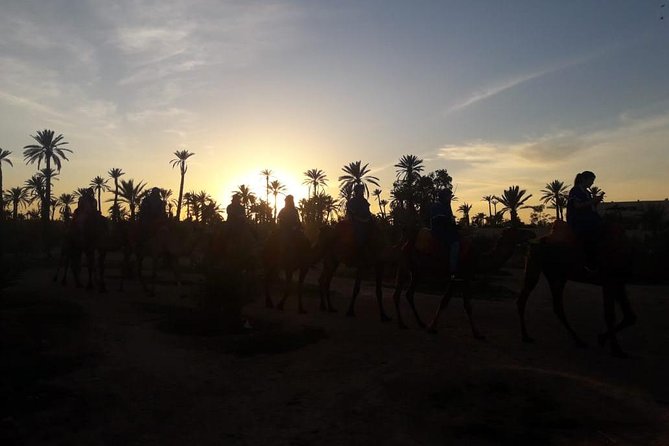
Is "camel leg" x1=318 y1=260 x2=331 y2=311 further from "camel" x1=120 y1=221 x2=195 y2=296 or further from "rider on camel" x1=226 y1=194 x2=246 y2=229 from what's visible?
"camel" x1=120 y1=221 x2=195 y2=296

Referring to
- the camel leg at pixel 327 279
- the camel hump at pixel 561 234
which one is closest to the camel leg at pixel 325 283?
the camel leg at pixel 327 279

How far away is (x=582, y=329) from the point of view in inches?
445

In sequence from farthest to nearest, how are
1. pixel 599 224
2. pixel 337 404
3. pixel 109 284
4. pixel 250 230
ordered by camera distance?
pixel 109 284 → pixel 250 230 → pixel 599 224 → pixel 337 404

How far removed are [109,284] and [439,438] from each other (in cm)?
1558

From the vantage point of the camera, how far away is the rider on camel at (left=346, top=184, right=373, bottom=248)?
40.5 ft

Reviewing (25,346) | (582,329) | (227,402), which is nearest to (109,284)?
(25,346)

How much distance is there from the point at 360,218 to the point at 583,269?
197 inches

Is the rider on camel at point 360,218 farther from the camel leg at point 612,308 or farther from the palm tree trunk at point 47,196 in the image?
the palm tree trunk at point 47,196

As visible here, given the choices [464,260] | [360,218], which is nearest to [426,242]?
[464,260]

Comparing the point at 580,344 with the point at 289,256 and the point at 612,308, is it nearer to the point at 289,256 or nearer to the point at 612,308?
the point at 612,308

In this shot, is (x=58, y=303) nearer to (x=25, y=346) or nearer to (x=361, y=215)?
(x=25, y=346)

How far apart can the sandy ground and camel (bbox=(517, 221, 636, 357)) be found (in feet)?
1.87

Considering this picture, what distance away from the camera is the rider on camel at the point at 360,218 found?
40.5 ft

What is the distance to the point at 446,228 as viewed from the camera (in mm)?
10383
